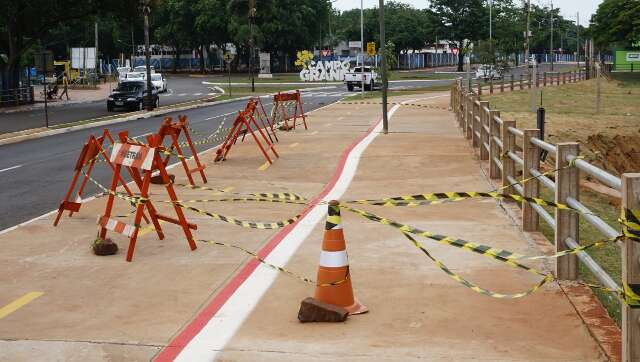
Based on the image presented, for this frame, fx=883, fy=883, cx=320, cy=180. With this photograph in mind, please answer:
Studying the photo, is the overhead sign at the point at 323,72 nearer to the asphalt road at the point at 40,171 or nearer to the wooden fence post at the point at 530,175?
the asphalt road at the point at 40,171

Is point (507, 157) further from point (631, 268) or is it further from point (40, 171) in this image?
point (40, 171)

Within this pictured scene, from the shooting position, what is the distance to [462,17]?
114562 mm

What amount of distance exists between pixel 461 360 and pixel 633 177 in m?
1.66

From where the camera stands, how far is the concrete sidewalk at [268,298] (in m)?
6.30

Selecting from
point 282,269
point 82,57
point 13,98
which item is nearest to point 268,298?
point 282,269

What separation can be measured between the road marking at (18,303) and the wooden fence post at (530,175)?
5.39 metres

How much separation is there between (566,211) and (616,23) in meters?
68.3

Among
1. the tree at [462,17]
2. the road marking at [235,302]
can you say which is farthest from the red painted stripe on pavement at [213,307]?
the tree at [462,17]

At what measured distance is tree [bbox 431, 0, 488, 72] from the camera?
114688 millimetres

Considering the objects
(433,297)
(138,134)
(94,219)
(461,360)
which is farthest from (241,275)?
(138,134)

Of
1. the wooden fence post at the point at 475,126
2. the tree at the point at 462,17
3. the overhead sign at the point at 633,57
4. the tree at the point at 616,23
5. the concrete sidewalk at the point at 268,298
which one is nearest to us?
the concrete sidewalk at the point at 268,298

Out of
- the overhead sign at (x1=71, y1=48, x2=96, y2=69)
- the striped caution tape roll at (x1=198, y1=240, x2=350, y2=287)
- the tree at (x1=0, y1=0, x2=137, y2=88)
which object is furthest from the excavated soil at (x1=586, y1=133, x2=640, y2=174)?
the overhead sign at (x1=71, y1=48, x2=96, y2=69)

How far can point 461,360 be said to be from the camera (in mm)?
5934

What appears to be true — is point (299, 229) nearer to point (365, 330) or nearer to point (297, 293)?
point (297, 293)
